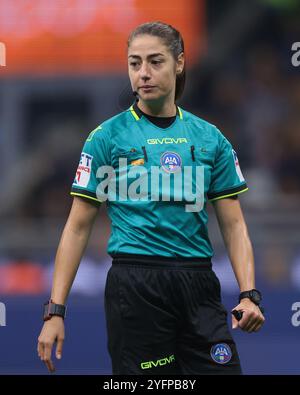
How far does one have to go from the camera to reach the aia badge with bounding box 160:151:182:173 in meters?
4.71

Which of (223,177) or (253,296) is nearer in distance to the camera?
(253,296)

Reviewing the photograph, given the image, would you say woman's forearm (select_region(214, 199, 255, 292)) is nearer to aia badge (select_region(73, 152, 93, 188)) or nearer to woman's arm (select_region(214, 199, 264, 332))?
woman's arm (select_region(214, 199, 264, 332))

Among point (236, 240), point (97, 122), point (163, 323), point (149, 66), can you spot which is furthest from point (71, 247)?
point (97, 122)

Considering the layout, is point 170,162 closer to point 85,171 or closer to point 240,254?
point 85,171

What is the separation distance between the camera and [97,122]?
43.4 feet

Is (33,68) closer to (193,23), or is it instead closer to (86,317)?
(193,23)

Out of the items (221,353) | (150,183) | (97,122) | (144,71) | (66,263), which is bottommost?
(221,353)

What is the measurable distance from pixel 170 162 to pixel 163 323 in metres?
0.71

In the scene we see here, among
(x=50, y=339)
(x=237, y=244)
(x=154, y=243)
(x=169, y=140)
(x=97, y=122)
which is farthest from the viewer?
(x=97, y=122)

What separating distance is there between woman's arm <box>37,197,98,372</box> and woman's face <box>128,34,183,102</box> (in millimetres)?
574

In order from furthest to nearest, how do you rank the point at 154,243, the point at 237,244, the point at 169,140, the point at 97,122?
the point at 97,122 < the point at 237,244 < the point at 169,140 < the point at 154,243

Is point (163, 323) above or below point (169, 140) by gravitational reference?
below

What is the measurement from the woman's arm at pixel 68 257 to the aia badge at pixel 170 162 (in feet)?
1.22
